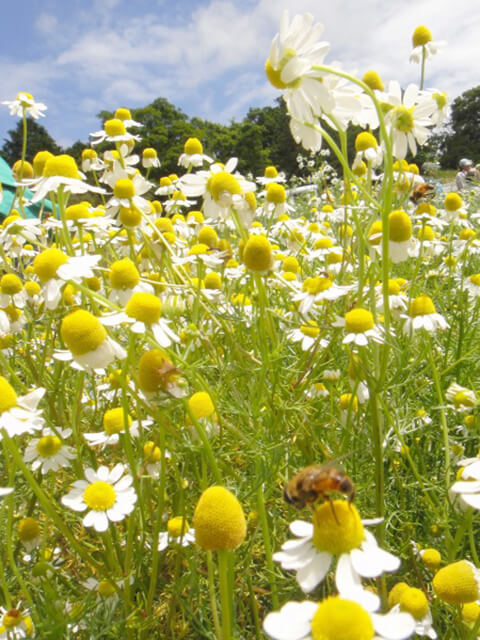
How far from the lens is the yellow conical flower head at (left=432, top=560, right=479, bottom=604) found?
0.69 metres

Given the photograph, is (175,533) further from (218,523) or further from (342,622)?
(342,622)

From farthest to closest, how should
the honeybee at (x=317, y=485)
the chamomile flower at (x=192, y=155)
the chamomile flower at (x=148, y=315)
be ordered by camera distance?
the chamomile flower at (x=192, y=155) < the chamomile flower at (x=148, y=315) < the honeybee at (x=317, y=485)

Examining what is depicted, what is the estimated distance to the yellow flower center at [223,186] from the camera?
130 centimetres

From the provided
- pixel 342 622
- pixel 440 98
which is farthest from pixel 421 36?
pixel 342 622

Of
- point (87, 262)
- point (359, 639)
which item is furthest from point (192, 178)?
point (359, 639)

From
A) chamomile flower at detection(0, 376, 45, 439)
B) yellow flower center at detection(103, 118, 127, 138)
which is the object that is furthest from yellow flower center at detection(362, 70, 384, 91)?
chamomile flower at detection(0, 376, 45, 439)

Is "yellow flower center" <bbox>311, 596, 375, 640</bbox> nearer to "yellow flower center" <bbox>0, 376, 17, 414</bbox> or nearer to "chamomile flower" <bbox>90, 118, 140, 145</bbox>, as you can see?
"yellow flower center" <bbox>0, 376, 17, 414</bbox>

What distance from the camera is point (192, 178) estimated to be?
1.43m

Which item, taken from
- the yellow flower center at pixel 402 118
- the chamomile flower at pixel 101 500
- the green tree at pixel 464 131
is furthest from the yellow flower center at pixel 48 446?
the green tree at pixel 464 131

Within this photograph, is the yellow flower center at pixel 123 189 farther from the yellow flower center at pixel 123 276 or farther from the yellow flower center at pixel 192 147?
the yellow flower center at pixel 192 147

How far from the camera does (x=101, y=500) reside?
1.04 metres

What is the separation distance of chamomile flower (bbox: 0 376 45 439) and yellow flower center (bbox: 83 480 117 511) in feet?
0.76

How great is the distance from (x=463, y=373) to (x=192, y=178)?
1.06 meters

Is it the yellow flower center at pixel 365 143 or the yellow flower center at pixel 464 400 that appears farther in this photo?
the yellow flower center at pixel 365 143
